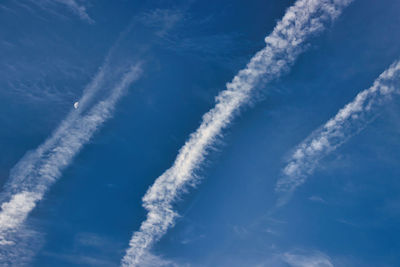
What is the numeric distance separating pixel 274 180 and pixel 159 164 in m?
3.81

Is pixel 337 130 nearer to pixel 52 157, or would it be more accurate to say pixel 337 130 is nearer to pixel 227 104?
pixel 227 104

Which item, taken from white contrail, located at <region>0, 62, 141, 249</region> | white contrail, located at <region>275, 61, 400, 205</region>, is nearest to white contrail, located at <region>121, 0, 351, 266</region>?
white contrail, located at <region>275, 61, 400, 205</region>

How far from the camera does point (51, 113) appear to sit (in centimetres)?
675

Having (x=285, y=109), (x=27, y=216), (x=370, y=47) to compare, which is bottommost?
(x=27, y=216)

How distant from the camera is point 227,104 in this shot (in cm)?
643

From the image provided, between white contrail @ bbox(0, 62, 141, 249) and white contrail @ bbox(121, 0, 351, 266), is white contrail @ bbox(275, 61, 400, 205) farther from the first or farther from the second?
white contrail @ bbox(0, 62, 141, 249)

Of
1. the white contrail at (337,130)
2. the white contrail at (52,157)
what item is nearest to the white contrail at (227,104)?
the white contrail at (337,130)

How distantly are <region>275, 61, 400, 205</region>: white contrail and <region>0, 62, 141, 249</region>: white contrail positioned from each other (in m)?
5.63

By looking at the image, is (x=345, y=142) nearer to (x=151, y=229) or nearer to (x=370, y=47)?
(x=370, y=47)

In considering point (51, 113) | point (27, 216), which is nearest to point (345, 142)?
point (51, 113)

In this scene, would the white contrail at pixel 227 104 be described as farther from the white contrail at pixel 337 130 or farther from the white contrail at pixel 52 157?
the white contrail at pixel 52 157

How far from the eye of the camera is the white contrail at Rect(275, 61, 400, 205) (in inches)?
237

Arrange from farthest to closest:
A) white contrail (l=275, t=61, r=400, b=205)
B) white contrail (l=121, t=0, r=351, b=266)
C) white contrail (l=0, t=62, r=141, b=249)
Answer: white contrail (l=0, t=62, r=141, b=249)
white contrail (l=275, t=61, r=400, b=205)
white contrail (l=121, t=0, r=351, b=266)

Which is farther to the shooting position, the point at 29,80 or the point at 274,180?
the point at 274,180
